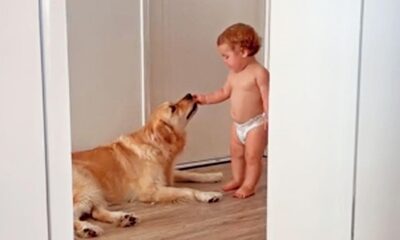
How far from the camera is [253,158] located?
7.65 ft

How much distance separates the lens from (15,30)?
0.58 m

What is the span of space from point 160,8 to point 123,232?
1137 mm

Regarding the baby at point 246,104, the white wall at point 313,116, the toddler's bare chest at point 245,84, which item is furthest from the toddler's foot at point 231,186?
the white wall at point 313,116

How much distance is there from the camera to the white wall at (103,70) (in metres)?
2.51

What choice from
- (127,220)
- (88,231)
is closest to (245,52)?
(127,220)

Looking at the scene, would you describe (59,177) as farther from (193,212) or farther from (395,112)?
(193,212)

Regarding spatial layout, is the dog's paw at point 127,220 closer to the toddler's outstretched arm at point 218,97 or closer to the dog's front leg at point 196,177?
the dog's front leg at point 196,177

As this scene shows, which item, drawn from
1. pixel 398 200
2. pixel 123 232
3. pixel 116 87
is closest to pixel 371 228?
pixel 398 200

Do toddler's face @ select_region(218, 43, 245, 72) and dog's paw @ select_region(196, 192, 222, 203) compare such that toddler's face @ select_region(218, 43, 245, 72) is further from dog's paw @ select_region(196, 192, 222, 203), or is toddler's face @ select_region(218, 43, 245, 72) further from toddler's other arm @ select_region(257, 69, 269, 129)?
dog's paw @ select_region(196, 192, 222, 203)

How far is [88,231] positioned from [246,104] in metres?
0.82

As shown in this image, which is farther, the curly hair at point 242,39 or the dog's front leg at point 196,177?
the dog's front leg at point 196,177

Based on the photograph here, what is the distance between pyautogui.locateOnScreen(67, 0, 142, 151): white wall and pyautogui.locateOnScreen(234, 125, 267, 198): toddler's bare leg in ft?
1.98

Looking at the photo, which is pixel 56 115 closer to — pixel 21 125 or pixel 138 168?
pixel 21 125

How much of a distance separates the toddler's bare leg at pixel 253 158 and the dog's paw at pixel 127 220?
48 centimetres
